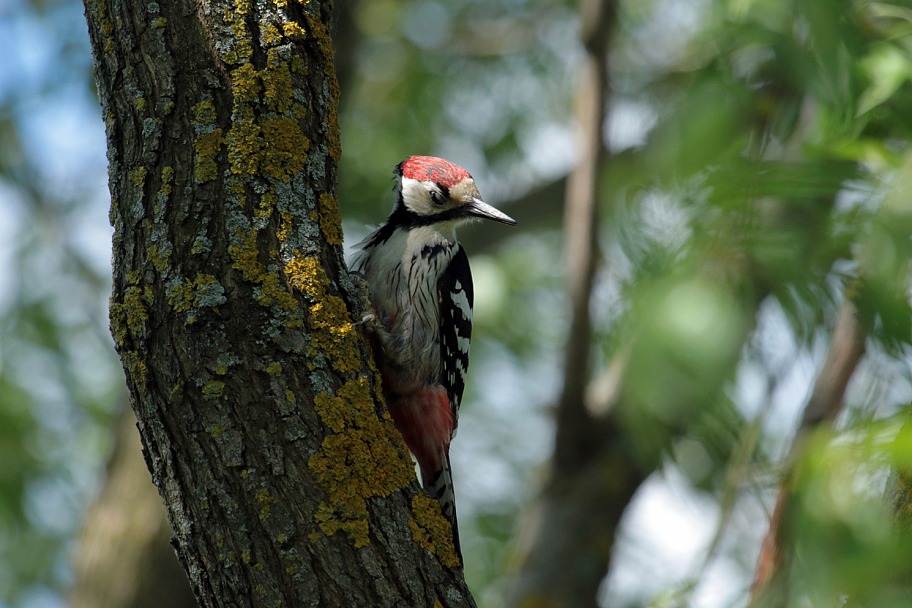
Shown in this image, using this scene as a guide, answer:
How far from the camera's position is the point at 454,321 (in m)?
3.99

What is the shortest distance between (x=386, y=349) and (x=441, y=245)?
0.60m

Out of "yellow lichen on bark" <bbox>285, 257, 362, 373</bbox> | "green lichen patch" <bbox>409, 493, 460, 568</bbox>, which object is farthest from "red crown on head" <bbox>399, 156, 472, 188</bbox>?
"green lichen patch" <bbox>409, 493, 460, 568</bbox>

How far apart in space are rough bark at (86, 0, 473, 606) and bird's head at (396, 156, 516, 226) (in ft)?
4.70

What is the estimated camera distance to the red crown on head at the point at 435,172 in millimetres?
4012

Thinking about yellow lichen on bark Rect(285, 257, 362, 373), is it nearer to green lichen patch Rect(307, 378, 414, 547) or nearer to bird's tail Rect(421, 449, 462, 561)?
green lichen patch Rect(307, 378, 414, 547)

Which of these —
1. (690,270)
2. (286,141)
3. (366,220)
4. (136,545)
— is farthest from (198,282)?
(366,220)

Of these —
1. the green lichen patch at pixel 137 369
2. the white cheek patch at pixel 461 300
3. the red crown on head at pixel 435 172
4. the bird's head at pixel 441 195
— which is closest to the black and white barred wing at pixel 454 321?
the white cheek patch at pixel 461 300

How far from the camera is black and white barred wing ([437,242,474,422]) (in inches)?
154

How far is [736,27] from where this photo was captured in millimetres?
2525

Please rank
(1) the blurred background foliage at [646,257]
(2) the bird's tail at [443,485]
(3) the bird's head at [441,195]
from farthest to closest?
(3) the bird's head at [441,195], (2) the bird's tail at [443,485], (1) the blurred background foliage at [646,257]

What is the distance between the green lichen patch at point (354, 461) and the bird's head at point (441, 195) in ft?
5.40

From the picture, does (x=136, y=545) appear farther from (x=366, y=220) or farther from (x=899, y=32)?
(x=899, y=32)

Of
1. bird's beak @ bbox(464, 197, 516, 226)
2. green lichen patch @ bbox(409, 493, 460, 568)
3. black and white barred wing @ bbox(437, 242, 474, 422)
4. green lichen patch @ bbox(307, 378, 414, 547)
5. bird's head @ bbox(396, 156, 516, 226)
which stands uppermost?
bird's head @ bbox(396, 156, 516, 226)

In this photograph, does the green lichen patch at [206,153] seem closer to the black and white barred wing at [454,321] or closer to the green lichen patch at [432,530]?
the green lichen patch at [432,530]
